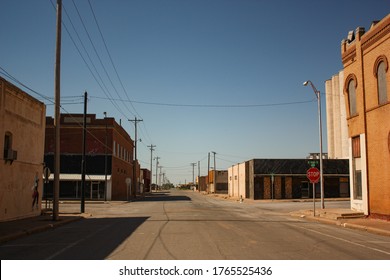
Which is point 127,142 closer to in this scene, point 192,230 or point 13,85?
point 13,85

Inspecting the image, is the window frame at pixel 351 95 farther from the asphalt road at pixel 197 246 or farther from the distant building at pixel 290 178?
the distant building at pixel 290 178

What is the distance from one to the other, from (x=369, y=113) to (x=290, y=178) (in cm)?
3306

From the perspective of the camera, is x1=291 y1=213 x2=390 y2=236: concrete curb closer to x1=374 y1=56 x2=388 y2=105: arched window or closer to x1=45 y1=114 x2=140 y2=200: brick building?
x1=374 y1=56 x2=388 y2=105: arched window

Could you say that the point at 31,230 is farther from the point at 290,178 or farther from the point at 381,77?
the point at 290,178

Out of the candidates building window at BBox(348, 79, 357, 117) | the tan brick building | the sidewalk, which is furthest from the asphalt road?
building window at BBox(348, 79, 357, 117)

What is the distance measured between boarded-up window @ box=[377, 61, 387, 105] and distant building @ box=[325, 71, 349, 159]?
151 feet

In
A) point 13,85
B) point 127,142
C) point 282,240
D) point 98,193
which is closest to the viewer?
point 282,240

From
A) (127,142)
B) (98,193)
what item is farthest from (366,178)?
(127,142)

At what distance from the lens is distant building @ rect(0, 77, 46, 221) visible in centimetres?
1984

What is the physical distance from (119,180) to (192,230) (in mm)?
48668

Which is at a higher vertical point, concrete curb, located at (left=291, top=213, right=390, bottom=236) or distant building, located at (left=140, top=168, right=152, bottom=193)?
distant building, located at (left=140, top=168, right=152, bottom=193)

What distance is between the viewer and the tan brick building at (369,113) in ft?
68.1

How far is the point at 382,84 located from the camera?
21172 millimetres
